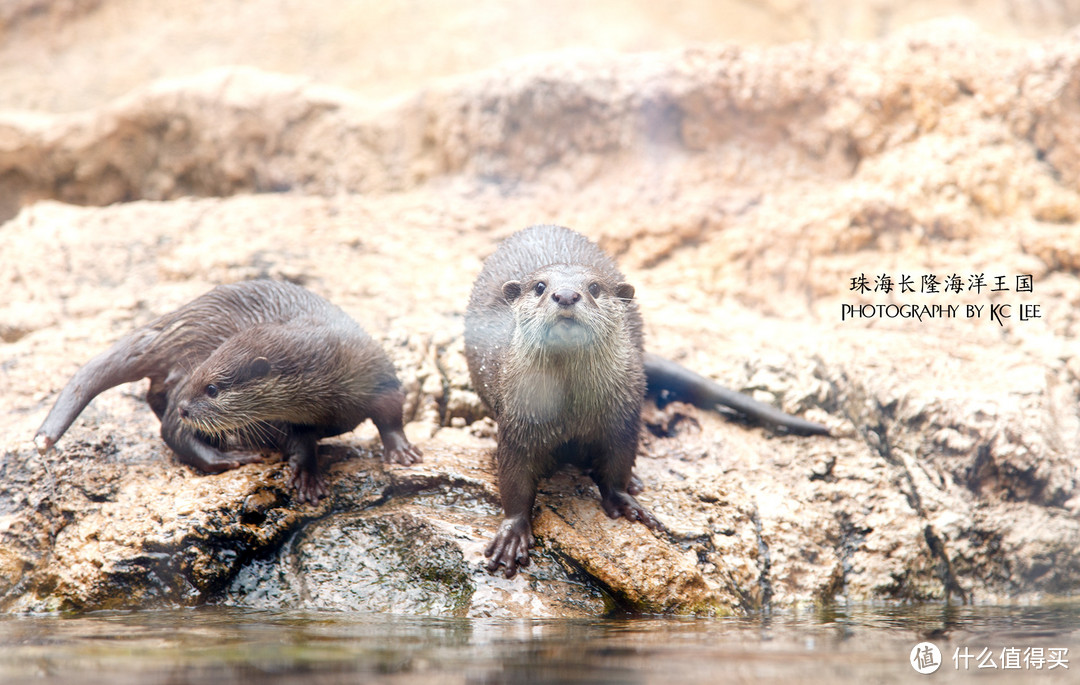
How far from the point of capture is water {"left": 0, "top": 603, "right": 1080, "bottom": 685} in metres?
1.68

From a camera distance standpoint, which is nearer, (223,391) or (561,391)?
(561,391)

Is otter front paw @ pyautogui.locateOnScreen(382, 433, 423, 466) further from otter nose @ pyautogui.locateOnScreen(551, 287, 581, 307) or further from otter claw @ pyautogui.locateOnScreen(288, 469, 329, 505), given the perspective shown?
otter nose @ pyautogui.locateOnScreen(551, 287, 581, 307)

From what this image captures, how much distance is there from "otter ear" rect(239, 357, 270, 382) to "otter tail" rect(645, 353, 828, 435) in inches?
59.1

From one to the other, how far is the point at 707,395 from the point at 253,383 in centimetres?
182

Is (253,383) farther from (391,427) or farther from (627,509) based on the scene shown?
(627,509)

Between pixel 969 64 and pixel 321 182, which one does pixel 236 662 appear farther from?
pixel 969 64

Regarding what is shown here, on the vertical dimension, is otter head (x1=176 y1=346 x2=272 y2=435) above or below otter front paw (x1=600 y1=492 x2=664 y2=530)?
A: above

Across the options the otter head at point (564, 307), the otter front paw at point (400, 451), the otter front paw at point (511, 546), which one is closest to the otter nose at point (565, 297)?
the otter head at point (564, 307)

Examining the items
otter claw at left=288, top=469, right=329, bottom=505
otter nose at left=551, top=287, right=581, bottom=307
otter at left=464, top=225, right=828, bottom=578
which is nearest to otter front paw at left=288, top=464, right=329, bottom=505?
otter claw at left=288, top=469, right=329, bottom=505

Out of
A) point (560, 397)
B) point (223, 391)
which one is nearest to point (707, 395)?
point (560, 397)

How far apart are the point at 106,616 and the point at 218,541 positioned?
1.23 ft

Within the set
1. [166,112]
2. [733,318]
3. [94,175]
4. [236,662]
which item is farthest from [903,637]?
[94,175]

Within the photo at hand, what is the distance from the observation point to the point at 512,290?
117 inches

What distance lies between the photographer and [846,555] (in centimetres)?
312
